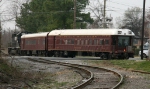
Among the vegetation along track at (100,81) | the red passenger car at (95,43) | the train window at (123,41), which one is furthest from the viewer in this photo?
the train window at (123,41)

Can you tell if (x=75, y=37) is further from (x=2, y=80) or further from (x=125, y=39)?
(x=2, y=80)

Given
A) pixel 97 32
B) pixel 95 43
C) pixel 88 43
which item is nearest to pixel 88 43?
pixel 88 43

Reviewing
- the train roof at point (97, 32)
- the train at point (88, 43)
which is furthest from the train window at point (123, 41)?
the train roof at point (97, 32)

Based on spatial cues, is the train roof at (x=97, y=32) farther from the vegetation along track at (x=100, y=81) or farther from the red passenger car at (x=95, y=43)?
the vegetation along track at (x=100, y=81)

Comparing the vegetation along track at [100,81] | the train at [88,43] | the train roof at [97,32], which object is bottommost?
the vegetation along track at [100,81]

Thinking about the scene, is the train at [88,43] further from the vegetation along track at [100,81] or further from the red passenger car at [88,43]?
the vegetation along track at [100,81]

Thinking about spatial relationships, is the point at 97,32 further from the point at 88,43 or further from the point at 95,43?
the point at 88,43

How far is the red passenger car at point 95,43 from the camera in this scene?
36.5m

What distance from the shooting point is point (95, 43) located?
37812mm

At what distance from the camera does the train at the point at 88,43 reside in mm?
36594

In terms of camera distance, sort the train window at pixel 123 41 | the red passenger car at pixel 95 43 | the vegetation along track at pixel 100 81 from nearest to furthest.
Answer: the vegetation along track at pixel 100 81 → the red passenger car at pixel 95 43 → the train window at pixel 123 41

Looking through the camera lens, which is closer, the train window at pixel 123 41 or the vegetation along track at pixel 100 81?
the vegetation along track at pixel 100 81

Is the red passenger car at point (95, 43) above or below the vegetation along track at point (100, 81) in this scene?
above

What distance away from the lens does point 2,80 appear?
507 inches
